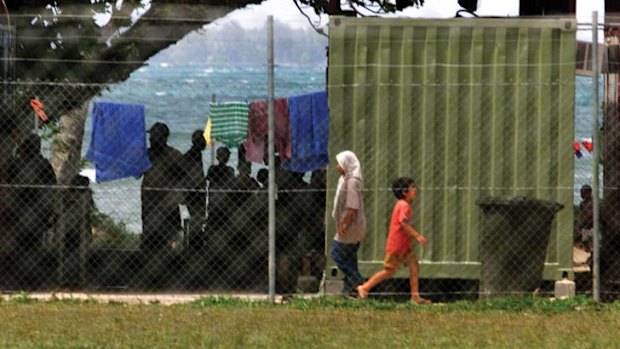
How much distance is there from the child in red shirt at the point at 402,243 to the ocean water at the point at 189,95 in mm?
1198

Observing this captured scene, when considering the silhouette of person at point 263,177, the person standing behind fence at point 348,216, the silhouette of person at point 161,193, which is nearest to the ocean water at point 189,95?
the silhouette of person at point 161,193

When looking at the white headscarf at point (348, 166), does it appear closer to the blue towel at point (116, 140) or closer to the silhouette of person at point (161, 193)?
the silhouette of person at point (161, 193)

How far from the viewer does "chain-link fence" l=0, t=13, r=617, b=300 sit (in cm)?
1619

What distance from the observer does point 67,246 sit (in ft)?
54.7

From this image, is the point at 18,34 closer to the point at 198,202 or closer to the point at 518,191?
the point at 198,202

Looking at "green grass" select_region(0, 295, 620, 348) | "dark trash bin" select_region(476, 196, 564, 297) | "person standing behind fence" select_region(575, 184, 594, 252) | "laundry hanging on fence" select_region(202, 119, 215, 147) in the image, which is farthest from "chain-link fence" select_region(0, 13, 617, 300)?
"green grass" select_region(0, 295, 620, 348)

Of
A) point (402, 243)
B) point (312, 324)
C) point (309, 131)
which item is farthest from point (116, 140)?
point (312, 324)

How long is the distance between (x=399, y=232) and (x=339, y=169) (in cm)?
74

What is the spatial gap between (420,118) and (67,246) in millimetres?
3328

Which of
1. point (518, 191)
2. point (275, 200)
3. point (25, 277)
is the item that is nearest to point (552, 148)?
point (518, 191)

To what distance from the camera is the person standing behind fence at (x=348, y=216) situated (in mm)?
15984

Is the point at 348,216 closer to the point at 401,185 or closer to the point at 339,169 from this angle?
the point at 339,169

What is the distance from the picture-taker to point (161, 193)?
Result: 16734 millimetres

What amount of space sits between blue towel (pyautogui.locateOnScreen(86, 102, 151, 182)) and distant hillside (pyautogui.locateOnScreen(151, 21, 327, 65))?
56 cm
